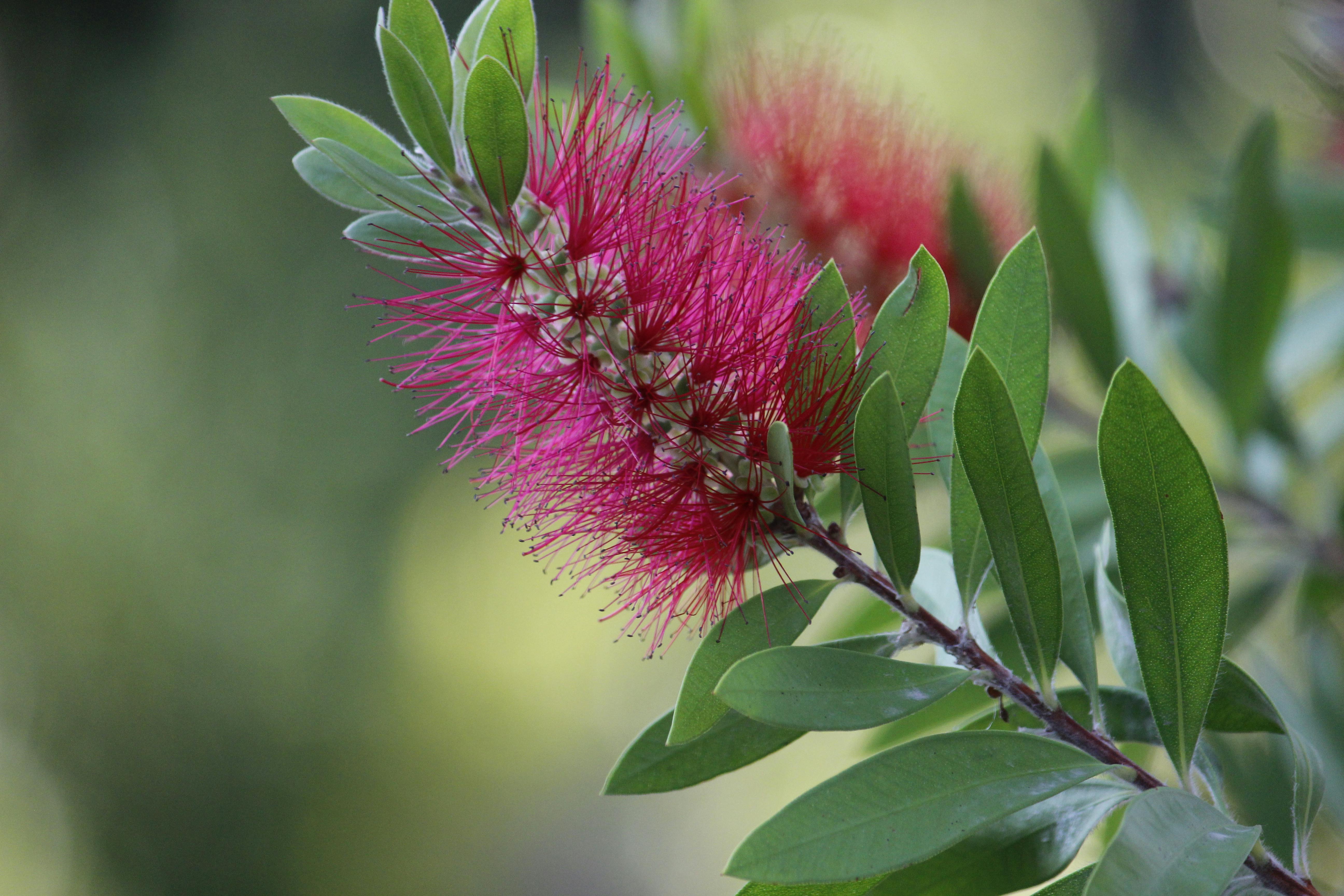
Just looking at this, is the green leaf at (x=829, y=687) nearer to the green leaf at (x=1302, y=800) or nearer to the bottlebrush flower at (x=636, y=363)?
the bottlebrush flower at (x=636, y=363)

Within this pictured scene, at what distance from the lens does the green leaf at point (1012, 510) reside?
1.36ft

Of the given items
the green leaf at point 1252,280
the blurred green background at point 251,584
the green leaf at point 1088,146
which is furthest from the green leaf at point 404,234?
the blurred green background at point 251,584

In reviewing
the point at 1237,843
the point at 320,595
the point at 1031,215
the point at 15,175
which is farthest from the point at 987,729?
the point at 15,175

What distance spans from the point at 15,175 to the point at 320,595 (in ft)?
7.03

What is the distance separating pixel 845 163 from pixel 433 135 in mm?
616

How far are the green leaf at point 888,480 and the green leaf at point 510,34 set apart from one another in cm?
22

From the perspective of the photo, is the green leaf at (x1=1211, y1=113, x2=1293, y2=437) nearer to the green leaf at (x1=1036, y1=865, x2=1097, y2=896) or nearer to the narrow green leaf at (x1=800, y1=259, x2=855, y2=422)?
the narrow green leaf at (x1=800, y1=259, x2=855, y2=422)

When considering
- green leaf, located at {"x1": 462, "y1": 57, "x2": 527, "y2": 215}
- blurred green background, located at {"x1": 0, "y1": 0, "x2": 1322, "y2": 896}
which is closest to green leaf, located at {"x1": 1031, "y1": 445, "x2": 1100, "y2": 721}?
green leaf, located at {"x1": 462, "y1": 57, "x2": 527, "y2": 215}

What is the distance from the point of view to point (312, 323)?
415 cm

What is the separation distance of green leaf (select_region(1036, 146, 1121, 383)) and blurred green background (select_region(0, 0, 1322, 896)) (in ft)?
8.88

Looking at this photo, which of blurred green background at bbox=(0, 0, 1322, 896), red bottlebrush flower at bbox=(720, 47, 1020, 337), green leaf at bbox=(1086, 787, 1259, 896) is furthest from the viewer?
blurred green background at bbox=(0, 0, 1322, 896)

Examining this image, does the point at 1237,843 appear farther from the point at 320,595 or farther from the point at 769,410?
the point at 320,595

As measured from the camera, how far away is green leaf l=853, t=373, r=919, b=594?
426mm

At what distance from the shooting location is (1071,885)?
1.41 feet
